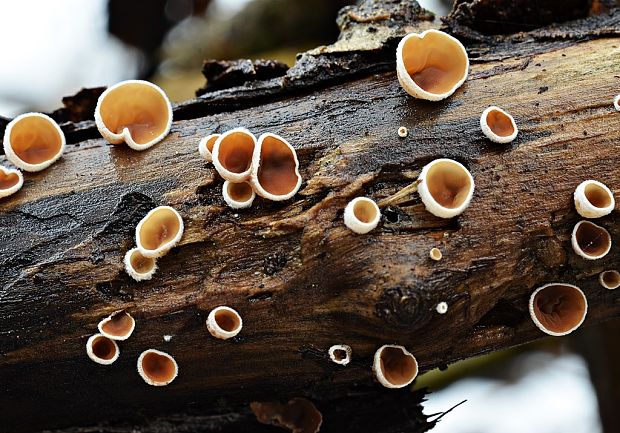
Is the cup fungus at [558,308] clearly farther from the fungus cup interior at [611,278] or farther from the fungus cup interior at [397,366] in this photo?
the fungus cup interior at [397,366]

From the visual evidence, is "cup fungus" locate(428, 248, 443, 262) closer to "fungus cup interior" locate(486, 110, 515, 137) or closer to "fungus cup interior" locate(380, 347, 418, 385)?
"fungus cup interior" locate(380, 347, 418, 385)

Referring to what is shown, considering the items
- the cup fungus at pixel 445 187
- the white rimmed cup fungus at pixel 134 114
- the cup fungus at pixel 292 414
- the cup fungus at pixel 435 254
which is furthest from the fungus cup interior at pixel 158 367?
the cup fungus at pixel 445 187

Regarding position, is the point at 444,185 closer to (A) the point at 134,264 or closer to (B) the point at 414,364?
(B) the point at 414,364

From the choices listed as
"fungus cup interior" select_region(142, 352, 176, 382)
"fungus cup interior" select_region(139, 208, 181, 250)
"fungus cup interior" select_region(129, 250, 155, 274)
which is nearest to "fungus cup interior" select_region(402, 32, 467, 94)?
"fungus cup interior" select_region(139, 208, 181, 250)

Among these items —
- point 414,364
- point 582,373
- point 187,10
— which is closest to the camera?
point 414,364

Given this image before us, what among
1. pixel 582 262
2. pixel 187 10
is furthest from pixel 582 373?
pixel 187 10
